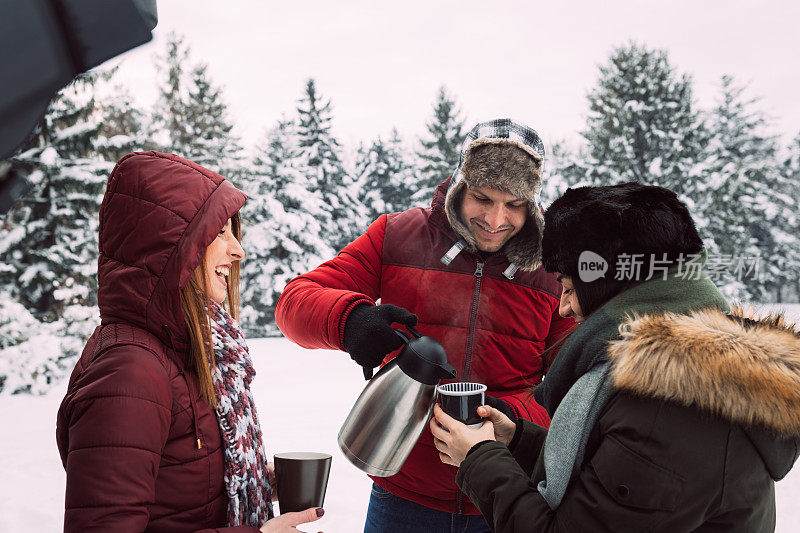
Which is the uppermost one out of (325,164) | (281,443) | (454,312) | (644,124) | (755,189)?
(644,124)

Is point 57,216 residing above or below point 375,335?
above

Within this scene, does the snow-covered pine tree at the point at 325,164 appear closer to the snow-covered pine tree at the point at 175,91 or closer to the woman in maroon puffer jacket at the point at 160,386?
the snow-covered pine tree at the point at 175,91

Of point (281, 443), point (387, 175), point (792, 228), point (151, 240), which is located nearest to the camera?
point (151, 240)

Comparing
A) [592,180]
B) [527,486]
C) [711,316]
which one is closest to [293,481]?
[527,486]

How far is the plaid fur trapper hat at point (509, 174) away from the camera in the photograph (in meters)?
2.27

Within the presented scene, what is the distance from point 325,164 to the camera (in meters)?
24.7

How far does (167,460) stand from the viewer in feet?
4.90

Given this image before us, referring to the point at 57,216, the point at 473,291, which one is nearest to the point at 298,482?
Answer: the point at 473,291

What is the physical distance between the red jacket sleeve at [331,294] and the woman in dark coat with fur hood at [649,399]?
0.71 m

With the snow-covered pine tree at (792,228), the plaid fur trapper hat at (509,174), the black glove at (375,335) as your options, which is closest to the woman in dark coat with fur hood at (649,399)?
the black glove at (375,335)

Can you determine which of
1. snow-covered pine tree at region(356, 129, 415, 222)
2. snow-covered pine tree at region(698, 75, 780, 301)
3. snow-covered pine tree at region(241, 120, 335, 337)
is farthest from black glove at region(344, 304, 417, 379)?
snow-covered pine tree at region(356, 129, 415, 222)

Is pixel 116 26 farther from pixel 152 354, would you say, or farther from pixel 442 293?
pixel 442 293

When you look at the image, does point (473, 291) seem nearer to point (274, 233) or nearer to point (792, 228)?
point (274, 233)

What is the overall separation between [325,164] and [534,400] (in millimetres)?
23366
